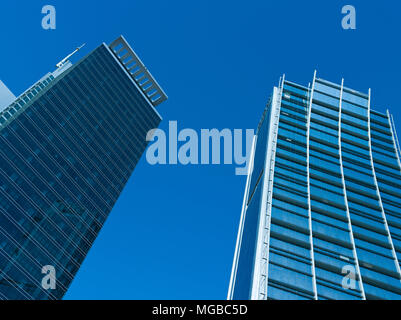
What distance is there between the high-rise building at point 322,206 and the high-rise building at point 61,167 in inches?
1597

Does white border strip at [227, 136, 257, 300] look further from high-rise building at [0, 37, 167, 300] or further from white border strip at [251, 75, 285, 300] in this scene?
high-rise building at [0, 37, 167, 300]

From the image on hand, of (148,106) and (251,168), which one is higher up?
(148,106)

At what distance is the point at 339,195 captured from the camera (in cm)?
6781

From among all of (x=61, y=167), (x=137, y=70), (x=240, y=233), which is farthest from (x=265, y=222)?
(x=137, y=70)

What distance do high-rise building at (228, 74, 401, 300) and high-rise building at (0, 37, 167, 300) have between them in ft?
133

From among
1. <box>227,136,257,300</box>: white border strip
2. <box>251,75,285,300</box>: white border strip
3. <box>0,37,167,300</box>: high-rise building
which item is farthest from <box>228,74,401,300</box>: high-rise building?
<box>0,37,167,300</box>: high-rise building

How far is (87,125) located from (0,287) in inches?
2198

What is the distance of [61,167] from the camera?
105 metres

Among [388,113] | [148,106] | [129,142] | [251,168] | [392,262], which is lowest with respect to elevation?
[392,262]

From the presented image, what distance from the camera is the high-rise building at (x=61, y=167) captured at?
8544cm

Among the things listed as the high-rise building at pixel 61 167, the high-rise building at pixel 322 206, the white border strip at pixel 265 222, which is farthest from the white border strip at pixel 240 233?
the high-rise building at pixel 61 167

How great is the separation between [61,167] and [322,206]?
65.5m
